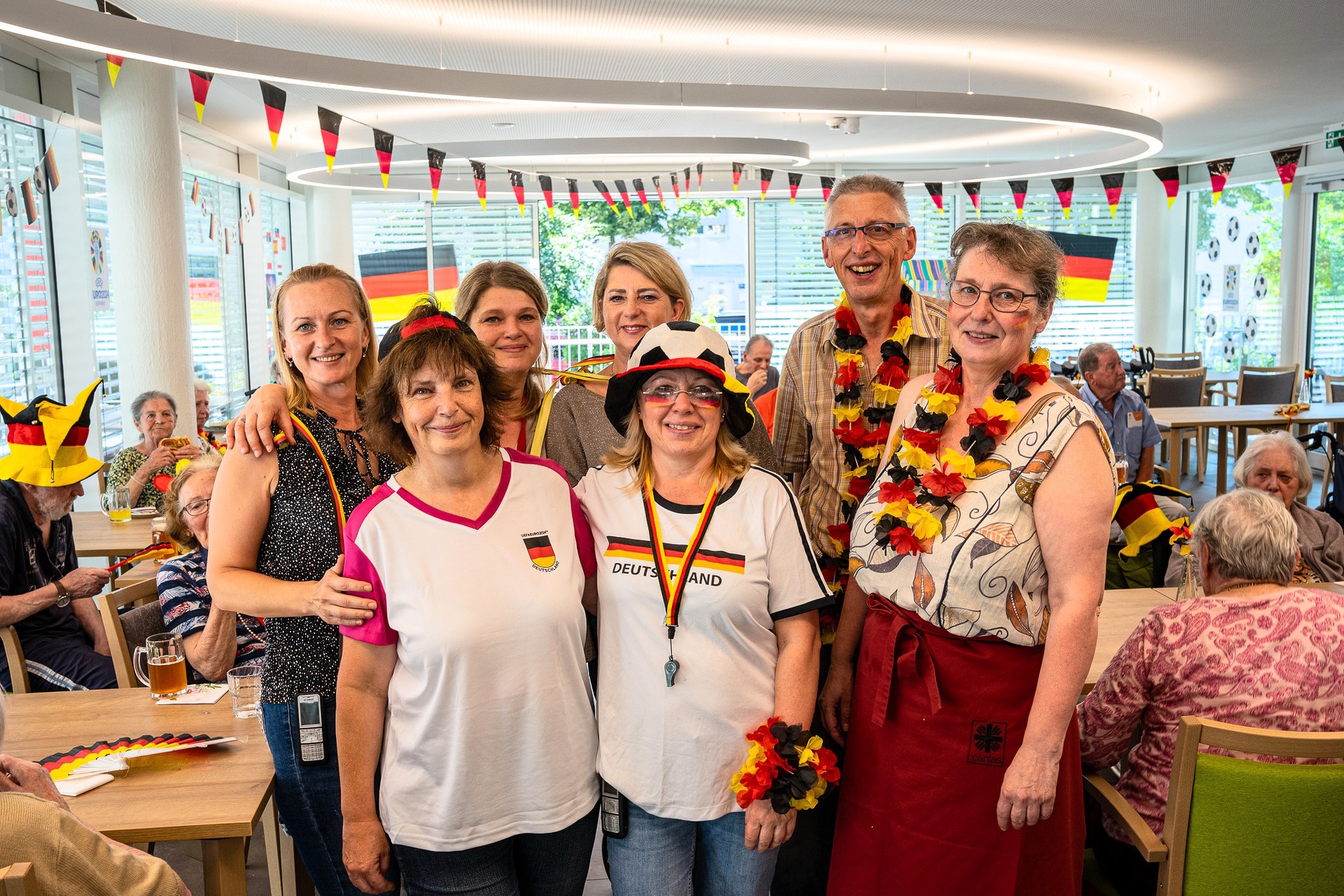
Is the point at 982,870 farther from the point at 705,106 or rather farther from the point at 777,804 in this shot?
the point at 705,106

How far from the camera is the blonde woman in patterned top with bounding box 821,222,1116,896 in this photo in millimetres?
1828

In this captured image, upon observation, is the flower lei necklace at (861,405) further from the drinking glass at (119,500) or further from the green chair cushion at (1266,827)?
the drinking glass at (119,500)

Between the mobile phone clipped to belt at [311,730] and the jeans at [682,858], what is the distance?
62 centimetres

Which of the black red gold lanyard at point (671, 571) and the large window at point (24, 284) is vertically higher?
the large window at point (24, 284)

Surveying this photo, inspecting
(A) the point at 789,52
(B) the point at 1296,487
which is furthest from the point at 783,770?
(A) the point at 789,52

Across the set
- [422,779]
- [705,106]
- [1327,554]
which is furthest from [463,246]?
[422,779]

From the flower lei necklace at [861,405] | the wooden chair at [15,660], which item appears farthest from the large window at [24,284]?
the flower lei necklace at [861,405]

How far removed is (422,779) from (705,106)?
186 inches

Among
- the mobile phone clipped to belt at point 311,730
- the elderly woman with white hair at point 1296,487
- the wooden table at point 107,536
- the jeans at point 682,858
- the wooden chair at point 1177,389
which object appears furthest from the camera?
the wooden chair at point 1177,389

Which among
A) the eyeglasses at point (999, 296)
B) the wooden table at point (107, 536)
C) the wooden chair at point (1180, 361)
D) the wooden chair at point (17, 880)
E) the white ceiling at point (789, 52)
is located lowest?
the wooden table at point (107, 536)

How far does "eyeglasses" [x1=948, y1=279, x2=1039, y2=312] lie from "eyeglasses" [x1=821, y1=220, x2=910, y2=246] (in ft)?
1.77

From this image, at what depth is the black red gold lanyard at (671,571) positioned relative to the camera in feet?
6.03

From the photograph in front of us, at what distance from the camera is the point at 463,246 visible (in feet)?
44.7

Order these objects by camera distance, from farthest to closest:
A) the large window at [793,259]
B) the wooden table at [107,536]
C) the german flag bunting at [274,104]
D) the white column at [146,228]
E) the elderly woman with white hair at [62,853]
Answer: the large window at [793,259], the white column at [146,228], the german flag bunting at [274,104], the wooden table at [107,536], the elderly woman with white hair at [62,853]
